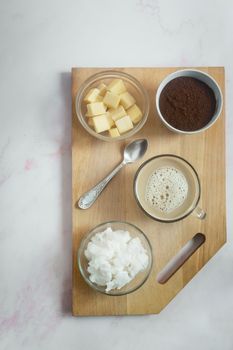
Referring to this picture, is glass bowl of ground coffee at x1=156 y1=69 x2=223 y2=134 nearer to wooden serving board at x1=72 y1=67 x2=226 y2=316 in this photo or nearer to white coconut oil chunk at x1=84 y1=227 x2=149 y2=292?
wooden serving board at x1=72 y1=67 x2=226 y2=316

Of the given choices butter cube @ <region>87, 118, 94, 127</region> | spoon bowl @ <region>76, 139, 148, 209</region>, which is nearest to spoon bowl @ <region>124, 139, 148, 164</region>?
spoon bowl @ <region>76, 139, 148, 209</region>

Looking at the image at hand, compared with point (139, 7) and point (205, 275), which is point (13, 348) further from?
point (139, 7)

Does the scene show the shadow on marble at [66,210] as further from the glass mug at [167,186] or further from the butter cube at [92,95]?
the glass mug at [167,186]

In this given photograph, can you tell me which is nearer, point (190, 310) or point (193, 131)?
point (193, 131)

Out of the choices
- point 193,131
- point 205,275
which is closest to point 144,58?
point 193,131

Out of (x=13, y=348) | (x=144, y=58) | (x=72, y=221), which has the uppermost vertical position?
(x=144, y=58)

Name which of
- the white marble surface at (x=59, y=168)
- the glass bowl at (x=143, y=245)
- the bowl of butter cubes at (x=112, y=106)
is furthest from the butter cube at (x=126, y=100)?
the glass bowl at (x=143, y=245)

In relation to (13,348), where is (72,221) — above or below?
above
